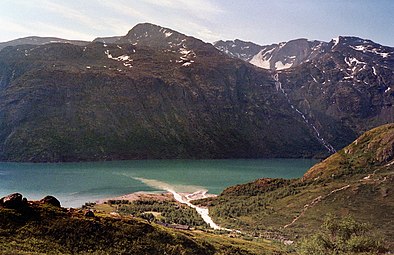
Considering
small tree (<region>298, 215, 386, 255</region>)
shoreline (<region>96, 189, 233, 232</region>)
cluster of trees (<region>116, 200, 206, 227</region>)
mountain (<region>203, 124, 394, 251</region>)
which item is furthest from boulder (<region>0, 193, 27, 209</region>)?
shoreline (<region>96, 189, 233, 232</region>)

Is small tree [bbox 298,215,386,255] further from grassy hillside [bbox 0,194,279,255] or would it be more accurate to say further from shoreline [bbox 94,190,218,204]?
shoreline [bbox 94,190,218,204]

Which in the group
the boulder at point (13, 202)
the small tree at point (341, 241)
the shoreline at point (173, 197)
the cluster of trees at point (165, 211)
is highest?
the boulder at point (13, 202)

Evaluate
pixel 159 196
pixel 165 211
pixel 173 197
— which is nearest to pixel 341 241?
pixel 165 211

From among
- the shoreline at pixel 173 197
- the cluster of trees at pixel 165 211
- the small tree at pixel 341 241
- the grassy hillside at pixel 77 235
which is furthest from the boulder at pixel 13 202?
the shoreline at pixel 173 197

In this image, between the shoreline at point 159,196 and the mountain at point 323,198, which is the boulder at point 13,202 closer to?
the mountain at point 323,198

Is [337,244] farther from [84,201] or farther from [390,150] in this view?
[84,201]

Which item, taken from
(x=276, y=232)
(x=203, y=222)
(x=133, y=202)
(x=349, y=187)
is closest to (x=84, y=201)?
(x=133, y=202)
